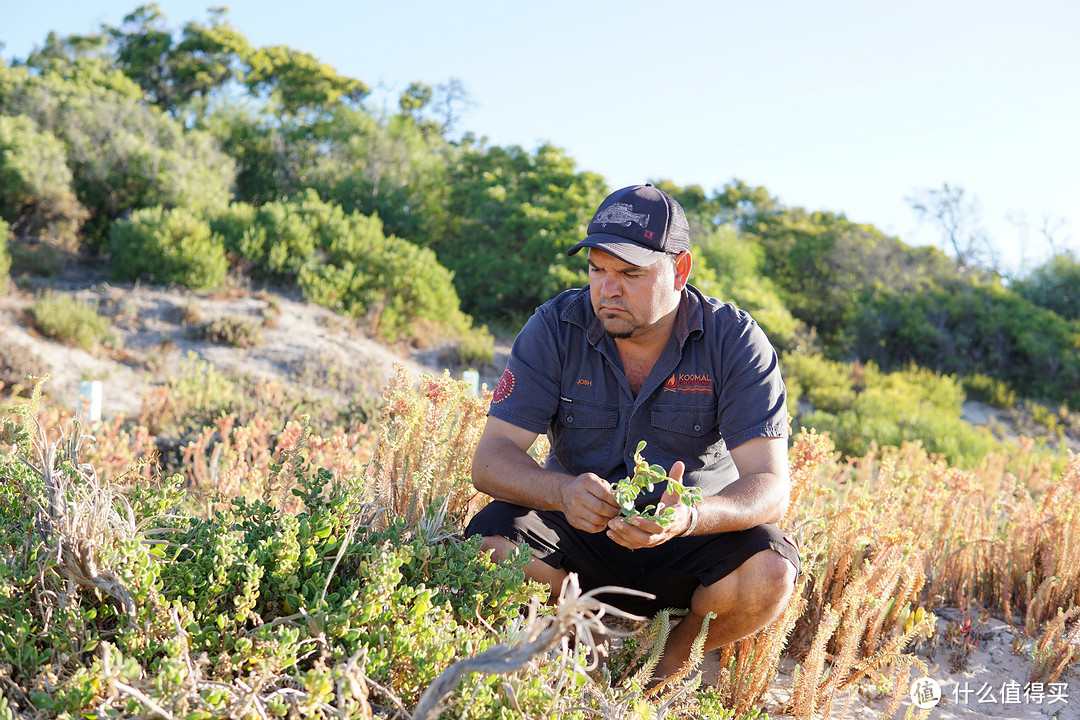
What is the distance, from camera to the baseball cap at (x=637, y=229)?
8.84 ft

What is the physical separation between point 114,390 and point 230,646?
766cm

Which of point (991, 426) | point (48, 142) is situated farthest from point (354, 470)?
point (48, 142)

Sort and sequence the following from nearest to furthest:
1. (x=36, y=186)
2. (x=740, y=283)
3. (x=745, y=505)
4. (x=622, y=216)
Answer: (x=745, y=505) < (x=622, y=216) < (x=36, y=186) < (x=740, y=283)

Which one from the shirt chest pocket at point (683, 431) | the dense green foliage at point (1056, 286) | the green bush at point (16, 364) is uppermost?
the dense green foliage at point (1056, 286)

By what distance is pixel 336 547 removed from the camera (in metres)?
2.00

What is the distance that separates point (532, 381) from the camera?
2820mm

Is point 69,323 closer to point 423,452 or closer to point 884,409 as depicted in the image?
point 423,452

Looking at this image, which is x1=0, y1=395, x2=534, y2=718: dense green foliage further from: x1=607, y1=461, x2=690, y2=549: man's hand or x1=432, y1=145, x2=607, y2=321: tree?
x1=432, y1=145, x2=607, y2=321: tree

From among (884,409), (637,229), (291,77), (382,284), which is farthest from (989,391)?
(291,77)

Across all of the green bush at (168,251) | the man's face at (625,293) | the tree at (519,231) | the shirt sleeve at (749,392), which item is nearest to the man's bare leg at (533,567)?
the shirt sleeve at (749,392)

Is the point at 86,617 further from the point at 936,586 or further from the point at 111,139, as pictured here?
the point at 111,139

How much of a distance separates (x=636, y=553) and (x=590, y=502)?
0.63 m

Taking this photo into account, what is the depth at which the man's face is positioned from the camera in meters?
2.74

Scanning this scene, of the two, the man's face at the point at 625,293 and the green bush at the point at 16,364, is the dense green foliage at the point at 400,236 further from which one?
the man's face at the point at 625,293
